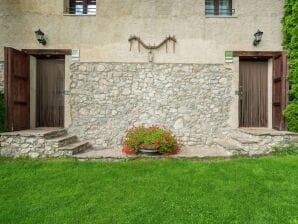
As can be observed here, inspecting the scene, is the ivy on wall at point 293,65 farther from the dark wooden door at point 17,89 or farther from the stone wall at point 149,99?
the dark wooden door at point 17,89

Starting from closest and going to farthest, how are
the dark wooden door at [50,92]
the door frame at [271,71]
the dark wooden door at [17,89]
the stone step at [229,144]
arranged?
1. the stone step at [229,144]
2. the dark wooden door at [17,89]
3. the door frame at [271,71]
4. the dark wooden door at [50,92]

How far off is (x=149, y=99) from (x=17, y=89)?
12.2ft

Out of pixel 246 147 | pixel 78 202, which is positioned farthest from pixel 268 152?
pixel 78 202

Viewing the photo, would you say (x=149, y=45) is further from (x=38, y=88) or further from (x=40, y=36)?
(x=38, y=88)

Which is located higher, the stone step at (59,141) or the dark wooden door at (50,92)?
the dark wooden door at (50,92)

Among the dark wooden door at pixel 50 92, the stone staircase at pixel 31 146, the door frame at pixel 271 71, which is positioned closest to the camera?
the stone staircase at pixel 31 146

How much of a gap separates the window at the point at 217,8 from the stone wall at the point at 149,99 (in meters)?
1.77

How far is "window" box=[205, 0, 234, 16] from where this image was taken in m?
7.85

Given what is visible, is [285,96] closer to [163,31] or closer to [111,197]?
[163,31]

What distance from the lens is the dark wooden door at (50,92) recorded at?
25.7ft

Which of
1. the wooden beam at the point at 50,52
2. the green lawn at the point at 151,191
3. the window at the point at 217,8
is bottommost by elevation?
the green lawn at the point at 151,191

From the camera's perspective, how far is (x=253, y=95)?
7.84 metres

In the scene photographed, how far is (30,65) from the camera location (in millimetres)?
7574

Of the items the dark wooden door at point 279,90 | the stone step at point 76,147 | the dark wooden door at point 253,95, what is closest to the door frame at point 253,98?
the dark wooden door at point 253,95
